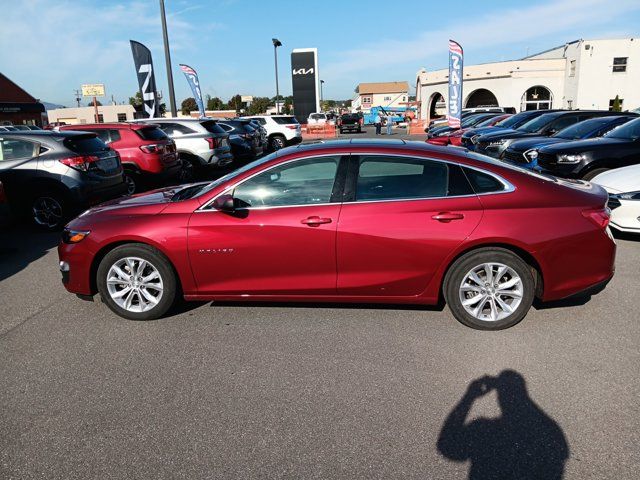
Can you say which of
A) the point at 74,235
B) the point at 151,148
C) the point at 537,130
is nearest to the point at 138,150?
the point at 151,148

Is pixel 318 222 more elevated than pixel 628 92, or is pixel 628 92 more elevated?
pixel 628 92

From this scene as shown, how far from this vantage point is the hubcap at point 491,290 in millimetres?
4055

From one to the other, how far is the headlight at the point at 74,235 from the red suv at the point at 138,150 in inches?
242

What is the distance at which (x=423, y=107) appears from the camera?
6612 centimetres

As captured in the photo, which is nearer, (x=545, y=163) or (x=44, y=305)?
(x=44, y=305)

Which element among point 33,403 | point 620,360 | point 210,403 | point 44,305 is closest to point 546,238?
point 620,360

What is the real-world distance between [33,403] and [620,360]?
405cm

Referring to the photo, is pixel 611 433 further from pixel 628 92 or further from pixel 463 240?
pixel 628 92

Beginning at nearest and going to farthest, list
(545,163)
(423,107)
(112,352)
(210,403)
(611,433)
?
1. (611,433)
2. (210,403)
3. (112,352)
4. (545,163)
5. (423,107)

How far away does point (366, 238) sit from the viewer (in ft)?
13.3

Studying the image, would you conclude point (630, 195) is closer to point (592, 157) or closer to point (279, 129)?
point (592, 157)

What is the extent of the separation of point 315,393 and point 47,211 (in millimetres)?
6967

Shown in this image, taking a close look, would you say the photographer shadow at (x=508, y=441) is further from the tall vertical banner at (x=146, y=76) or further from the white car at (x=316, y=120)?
the white car at (x=316, y=120)

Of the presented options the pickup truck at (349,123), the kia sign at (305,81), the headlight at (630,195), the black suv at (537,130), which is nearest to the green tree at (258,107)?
the kia sign at (305,81)
